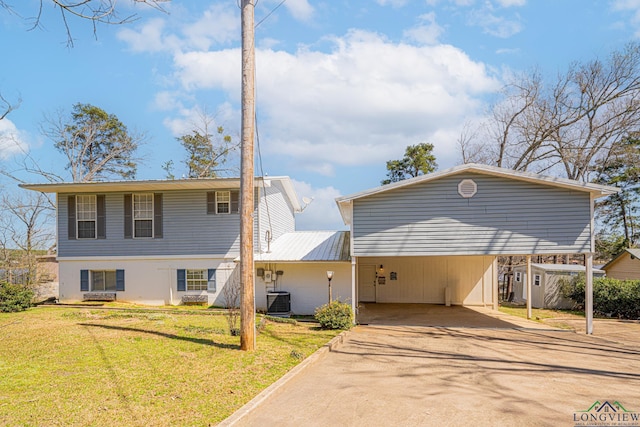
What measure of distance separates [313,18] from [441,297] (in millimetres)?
14040

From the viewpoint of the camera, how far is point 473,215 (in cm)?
1227

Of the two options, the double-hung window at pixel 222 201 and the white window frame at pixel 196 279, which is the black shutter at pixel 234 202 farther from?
the white window frame at pixel 196 279

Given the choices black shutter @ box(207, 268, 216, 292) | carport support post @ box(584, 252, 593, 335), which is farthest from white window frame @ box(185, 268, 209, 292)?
carport support post @ box(584, 252, 593, 335)

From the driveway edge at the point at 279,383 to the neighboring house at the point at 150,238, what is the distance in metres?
6.78

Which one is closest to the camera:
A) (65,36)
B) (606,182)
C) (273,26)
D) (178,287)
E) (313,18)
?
(65,36)

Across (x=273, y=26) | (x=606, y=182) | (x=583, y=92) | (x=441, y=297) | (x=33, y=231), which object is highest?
(x=583, y=92)

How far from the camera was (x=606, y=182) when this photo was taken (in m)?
28.5

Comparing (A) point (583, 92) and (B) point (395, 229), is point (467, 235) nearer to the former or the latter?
(B) point (395, 229)

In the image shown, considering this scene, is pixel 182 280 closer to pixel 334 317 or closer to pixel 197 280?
pixel 197 280

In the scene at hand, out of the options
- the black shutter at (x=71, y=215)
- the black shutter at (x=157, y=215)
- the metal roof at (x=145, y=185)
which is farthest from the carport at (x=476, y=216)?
the black shutter at (x=71, y=215)

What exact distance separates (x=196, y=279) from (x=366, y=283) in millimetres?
8077

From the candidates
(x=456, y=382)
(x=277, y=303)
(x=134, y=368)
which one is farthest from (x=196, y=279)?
(x=456, y=382)

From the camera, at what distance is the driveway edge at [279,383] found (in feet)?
15.8

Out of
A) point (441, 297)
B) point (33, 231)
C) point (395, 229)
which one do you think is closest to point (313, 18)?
point (395, 229)
